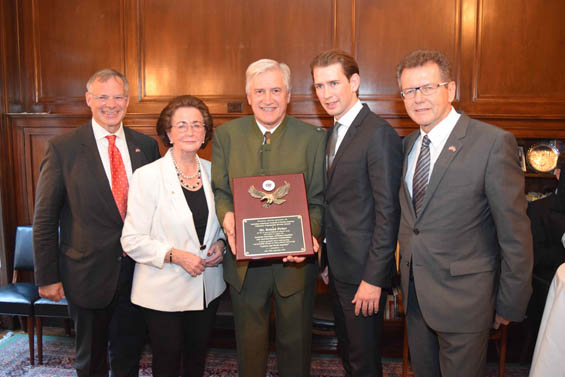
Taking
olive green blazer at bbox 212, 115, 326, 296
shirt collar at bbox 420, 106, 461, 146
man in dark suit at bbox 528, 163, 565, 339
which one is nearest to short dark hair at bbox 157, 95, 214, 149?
olive green blazer at bbox 212, 115, 326, 296

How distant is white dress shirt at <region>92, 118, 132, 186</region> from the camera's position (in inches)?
92.9

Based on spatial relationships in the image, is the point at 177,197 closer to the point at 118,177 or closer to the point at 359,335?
the point at 118,177

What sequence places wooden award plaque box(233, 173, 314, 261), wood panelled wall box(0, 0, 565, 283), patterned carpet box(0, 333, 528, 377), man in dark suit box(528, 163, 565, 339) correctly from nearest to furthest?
wooden award plaque box(233, 173, 314, 261), man in dark suit box(528, 163, 565, 339), patterned carpet box(0, 333, 528, 377), wood panelled wall box(0, 0, 565, 283)

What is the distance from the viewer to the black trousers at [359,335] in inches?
80.8

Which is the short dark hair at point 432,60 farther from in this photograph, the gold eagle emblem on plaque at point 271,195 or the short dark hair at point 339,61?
the gold eagle emblem on plaque at point 271,195

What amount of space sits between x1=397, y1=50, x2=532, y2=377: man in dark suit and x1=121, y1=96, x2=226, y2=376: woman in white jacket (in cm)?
103

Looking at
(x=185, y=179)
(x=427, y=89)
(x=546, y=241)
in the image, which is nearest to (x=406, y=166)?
(x=427, y=89)

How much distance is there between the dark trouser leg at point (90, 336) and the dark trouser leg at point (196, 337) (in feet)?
1.58

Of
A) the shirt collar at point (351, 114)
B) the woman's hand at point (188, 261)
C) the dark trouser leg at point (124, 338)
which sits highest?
the shirt collar at point (351, 114)

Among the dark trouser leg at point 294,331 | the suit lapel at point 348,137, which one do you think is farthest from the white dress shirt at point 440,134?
the dark trouser leg at point 294,331

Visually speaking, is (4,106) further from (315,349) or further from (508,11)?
(508,11)

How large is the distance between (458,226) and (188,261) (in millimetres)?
1295

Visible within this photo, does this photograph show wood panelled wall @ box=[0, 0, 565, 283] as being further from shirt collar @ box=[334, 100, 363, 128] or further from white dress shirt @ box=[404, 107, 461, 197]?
white dress shirt @ box=[404, 107, 461, 197]

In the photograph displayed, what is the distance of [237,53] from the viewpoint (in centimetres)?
372
